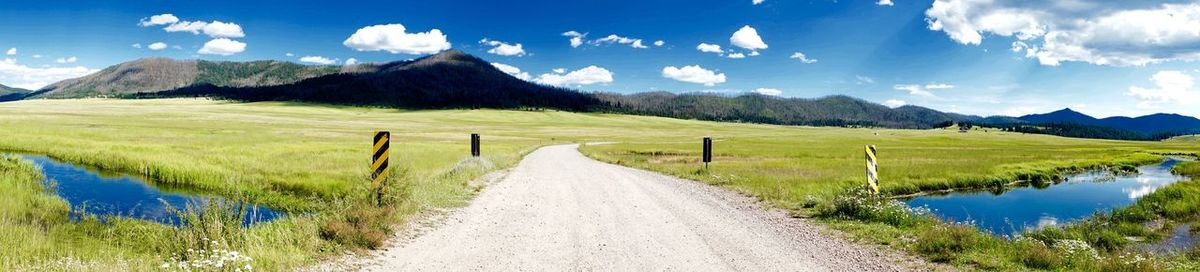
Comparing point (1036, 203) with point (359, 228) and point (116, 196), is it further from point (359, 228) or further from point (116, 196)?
point (116, 196)

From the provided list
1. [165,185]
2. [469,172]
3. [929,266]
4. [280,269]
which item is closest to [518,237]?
[280,269]

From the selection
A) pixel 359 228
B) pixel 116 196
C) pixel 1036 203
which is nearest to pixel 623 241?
pixel 359 228

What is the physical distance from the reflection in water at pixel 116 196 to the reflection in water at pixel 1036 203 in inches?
860

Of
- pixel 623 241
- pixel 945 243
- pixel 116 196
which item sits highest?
pixel 945 243

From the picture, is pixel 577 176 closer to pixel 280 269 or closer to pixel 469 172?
pixel 469 172

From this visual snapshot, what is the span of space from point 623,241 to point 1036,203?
23.9 metres

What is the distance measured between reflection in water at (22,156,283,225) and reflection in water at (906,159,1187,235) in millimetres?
21854

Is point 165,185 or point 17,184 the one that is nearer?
point 17,184

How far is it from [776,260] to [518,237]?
4214 mm

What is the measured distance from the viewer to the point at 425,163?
3372 centimetres

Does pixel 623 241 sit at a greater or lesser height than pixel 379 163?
lesser

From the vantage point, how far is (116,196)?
71.2ft

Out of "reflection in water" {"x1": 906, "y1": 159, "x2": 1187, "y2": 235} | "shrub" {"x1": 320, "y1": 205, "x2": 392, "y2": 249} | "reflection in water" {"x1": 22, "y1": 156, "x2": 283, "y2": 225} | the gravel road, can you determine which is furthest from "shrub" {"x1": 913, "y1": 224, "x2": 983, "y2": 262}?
"reflection in water" {"x1": 22, "y1": 156, "x2": 283, "y2": 225}

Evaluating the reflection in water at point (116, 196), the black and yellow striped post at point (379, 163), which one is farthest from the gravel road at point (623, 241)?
the reflection in water at point (116, 196)
